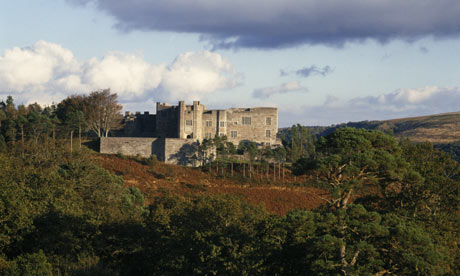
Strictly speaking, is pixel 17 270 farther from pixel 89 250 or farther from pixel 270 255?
pixel 270 255

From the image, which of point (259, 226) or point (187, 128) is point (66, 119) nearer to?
point (187, 128)

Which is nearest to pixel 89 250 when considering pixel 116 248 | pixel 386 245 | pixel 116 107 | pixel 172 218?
pixel 116 248

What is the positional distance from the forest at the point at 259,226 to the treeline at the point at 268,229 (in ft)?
0.25

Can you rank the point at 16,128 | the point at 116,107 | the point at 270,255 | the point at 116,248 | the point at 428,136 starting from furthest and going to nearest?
1. the point at 428,136
2. the point at 116,107
3. the point at 16,128
4. the point at 116,248
5. the point at 270,255

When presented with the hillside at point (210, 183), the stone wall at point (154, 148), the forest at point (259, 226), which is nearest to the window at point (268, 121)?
the hillside at point (210, 183)

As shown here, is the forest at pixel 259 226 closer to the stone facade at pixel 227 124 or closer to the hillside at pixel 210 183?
the hillside at pixel 210 183

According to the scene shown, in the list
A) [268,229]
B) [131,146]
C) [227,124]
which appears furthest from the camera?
[227,124]

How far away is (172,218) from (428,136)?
591 ft

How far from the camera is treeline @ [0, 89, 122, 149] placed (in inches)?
2832

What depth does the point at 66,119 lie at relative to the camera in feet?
263

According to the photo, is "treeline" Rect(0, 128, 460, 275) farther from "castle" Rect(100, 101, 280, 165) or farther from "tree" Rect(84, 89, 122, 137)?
"tree" Rect(84, 89, 122, 137)

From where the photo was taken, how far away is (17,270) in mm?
25672

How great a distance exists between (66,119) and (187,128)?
20.9 m

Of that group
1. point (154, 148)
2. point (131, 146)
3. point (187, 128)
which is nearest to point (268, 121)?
point (187, 128)
